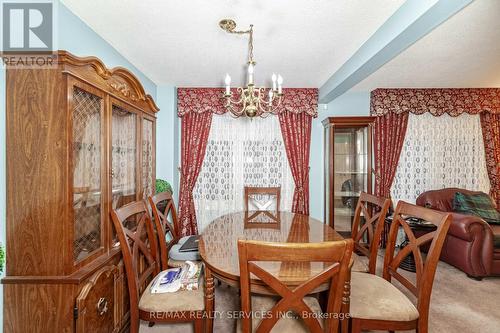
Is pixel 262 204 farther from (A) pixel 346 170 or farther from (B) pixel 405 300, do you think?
(B) pixel 405 300

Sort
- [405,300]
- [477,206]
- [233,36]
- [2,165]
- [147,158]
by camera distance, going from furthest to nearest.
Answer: [477,206]
[147,158]
[233,36]
[405,300]
[2,165]

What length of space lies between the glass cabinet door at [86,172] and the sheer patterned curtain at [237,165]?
1887 mm

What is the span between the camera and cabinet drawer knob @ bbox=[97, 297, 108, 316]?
1.47 metres

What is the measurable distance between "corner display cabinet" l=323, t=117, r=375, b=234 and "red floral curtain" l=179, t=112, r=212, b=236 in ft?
5.82

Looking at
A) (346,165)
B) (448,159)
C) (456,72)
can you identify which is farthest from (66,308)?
(448,159)

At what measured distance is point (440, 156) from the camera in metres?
3.51

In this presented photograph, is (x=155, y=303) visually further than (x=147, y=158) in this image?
No

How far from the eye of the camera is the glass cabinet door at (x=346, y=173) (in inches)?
139

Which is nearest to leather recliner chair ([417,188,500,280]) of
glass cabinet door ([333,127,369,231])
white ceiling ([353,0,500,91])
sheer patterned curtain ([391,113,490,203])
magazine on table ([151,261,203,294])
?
sheer patterned curtain ([391,113,490,203])

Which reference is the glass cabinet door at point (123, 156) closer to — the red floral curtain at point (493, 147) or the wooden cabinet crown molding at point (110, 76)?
the wooden cabinet crown molding at point (110, 76)

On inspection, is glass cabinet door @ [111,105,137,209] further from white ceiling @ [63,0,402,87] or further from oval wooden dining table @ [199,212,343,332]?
oval wooden dining table @ [199,212,343,332]

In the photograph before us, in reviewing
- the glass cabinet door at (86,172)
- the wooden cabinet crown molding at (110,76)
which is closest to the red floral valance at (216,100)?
the wooden cabinet crown molding at (110,76)

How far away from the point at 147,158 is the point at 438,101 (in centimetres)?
399

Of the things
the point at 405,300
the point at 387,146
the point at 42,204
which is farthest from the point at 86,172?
the point at 387,146
